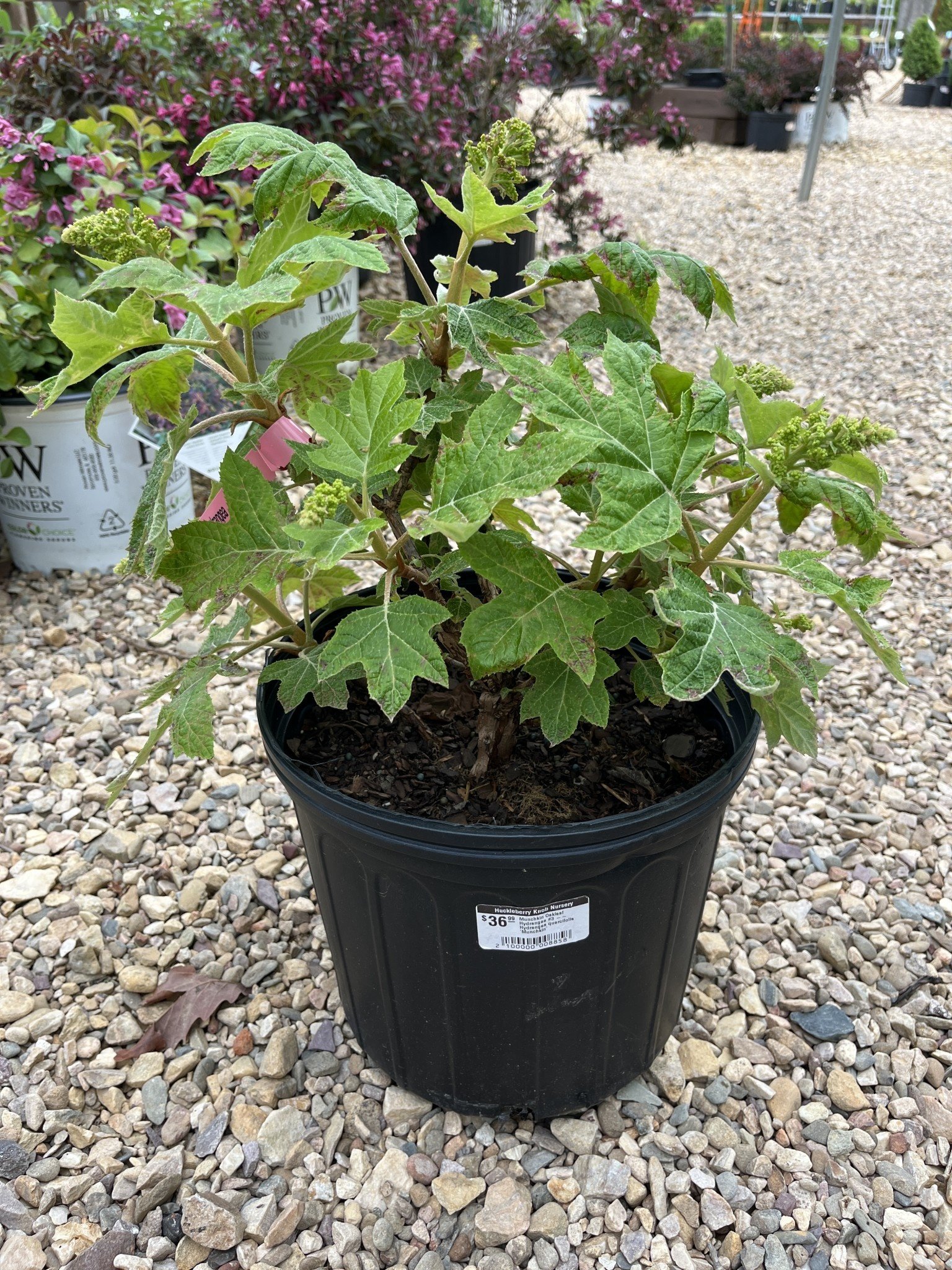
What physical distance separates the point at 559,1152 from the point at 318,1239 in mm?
358

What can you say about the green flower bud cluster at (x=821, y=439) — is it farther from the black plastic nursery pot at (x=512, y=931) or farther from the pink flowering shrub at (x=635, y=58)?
the pink flowering shrub at (x=635, y=58)

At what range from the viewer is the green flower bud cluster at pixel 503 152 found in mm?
1025

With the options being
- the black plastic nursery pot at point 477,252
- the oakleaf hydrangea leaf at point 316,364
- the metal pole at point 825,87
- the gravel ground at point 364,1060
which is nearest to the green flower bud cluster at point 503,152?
the oakleaf hydrangea leaf at point 316,364

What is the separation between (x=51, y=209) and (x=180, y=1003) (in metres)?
2.16

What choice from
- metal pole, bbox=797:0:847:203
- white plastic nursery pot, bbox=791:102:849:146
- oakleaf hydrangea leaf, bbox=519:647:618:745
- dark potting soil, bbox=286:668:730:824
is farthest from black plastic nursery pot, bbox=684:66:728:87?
oakleaf hydrangea leaf, bbox=519:647:618:745

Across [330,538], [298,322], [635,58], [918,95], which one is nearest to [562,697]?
[330,538]

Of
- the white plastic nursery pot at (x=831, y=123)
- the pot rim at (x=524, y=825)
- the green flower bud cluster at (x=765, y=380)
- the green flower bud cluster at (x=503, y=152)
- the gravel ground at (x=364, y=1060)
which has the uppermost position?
the green flower bud cluster at (x=503, y=152)

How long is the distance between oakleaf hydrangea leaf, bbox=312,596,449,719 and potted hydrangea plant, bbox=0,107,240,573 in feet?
6.08

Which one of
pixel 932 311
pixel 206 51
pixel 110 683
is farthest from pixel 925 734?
pixel 206 51

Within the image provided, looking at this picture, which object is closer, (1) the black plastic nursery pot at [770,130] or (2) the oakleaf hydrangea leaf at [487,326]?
(2) the oakleaf hydrangea leaf at [487,326]

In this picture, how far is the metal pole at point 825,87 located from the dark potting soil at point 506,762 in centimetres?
554

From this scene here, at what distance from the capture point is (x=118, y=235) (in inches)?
36.9

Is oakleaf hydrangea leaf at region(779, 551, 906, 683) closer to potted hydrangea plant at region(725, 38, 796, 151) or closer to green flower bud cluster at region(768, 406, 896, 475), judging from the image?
green flower bud cluster at region(768, 406, 896, 475)

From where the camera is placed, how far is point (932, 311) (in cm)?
465
